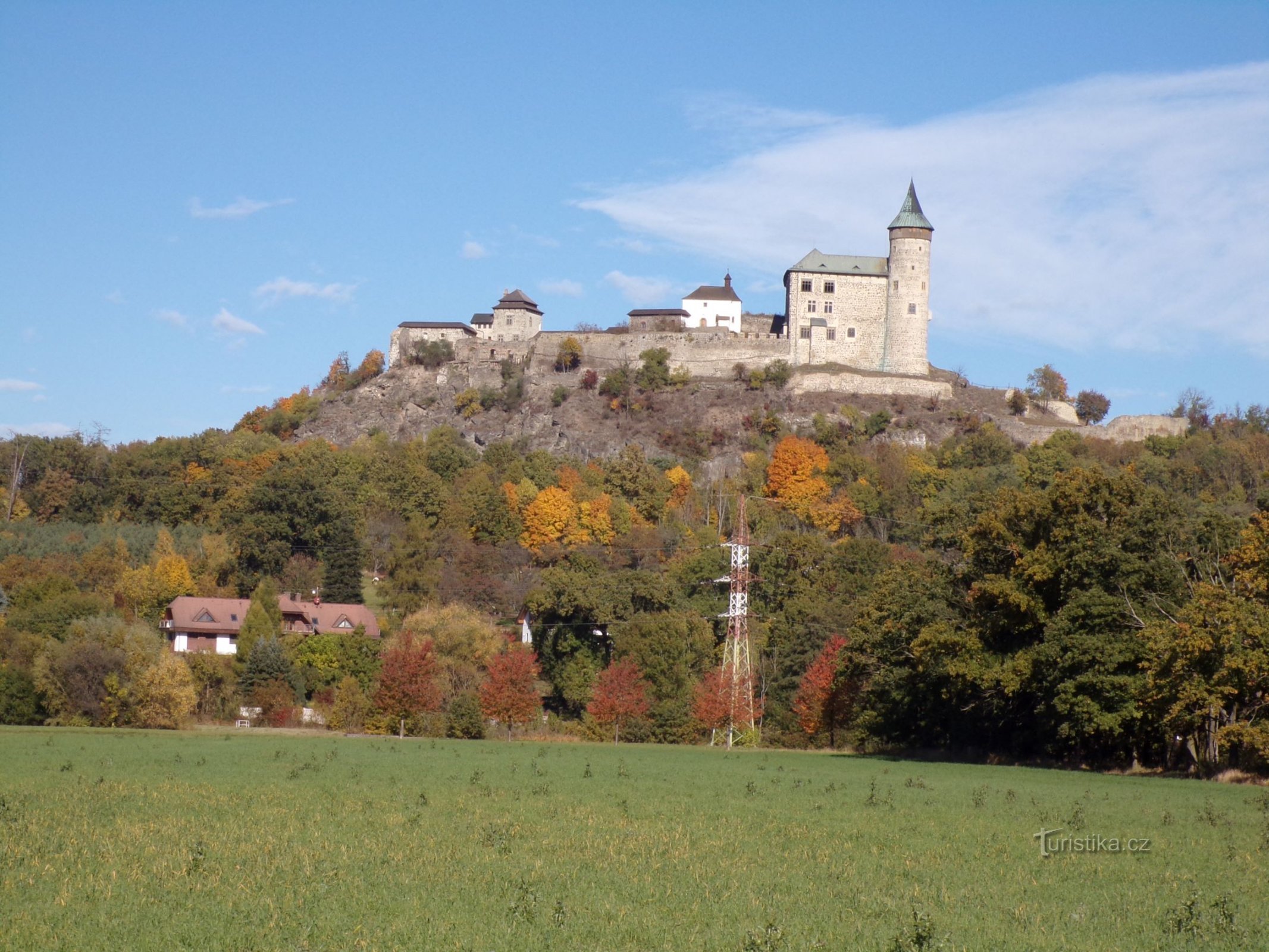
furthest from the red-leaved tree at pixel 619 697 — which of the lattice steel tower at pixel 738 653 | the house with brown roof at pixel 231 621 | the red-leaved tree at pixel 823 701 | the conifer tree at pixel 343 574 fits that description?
the conifer tree at pixel 343 574

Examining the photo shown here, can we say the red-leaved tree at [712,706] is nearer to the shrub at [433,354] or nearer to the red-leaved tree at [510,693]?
the red-leaved tree at [510,693]

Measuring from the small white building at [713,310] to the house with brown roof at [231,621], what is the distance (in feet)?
146

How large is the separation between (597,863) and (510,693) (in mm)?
41530

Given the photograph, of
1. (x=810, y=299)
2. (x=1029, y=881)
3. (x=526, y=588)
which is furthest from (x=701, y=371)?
(x=1029, y=881)

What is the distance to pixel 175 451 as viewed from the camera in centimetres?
10244

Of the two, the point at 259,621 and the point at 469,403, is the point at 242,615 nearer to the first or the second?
the point at 259,621

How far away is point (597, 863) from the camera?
16781 mm

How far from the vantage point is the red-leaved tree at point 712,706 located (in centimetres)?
5462

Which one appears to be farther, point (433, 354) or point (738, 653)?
point (433, 354)

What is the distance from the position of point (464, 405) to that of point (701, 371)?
18883 millimetres

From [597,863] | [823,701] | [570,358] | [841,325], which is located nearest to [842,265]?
[841,325]

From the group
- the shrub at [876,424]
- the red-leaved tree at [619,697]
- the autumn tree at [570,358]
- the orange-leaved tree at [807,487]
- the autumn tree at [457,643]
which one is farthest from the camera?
the autumn tree at [570,358]

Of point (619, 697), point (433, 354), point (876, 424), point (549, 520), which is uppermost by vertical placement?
point (433, 354)

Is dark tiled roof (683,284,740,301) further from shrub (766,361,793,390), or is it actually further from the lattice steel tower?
the lattice steel tower
